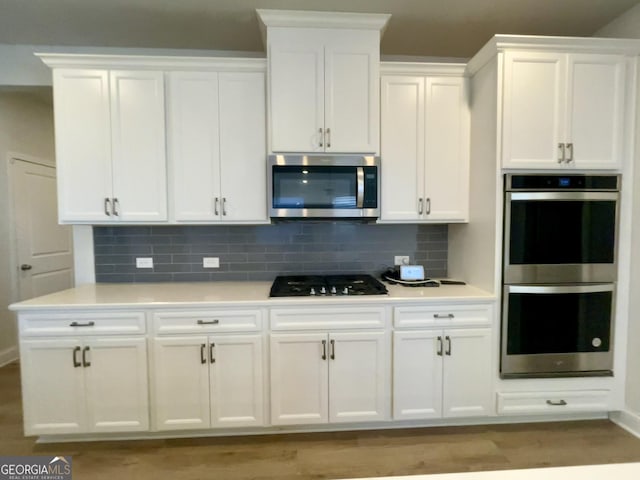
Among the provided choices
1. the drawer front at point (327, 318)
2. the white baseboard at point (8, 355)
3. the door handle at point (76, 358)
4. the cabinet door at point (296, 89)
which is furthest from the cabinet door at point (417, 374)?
the white baseboard at point (8, 355)

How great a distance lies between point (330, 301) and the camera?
2.18 metres

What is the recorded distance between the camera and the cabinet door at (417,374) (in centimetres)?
223

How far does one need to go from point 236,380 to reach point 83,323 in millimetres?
1039

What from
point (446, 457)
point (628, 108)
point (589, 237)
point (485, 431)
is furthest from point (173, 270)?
point (628, 108)

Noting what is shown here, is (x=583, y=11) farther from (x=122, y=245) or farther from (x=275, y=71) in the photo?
(x=122, y=245)

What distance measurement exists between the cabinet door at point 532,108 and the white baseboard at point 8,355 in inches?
194

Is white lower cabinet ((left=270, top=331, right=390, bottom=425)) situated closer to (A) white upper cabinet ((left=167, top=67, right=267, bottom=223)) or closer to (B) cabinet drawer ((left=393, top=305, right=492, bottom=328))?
(B) cabinet drawer ((left=393, top=305, right=492, bottom=328))

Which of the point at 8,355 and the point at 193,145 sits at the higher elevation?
the point at 193,145

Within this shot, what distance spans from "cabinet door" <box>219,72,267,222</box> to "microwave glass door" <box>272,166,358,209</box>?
0.16m

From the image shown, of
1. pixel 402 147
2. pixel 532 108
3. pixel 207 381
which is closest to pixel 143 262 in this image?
Result: pixel 207 381

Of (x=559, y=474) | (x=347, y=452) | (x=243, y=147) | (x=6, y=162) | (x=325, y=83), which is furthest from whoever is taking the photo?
(x=6, y=162)

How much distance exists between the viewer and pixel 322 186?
7.79 feet

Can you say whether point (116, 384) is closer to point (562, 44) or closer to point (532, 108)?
point (532, 108)

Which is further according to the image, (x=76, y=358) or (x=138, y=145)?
(x=138, y=145)
